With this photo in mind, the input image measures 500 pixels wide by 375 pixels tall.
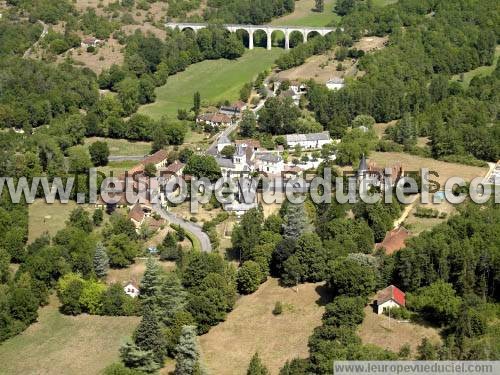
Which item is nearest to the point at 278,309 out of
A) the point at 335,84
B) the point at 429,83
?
the point at 335,84

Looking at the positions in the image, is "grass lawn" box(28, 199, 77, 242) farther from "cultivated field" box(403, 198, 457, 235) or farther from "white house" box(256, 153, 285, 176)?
"cultivated field" box(403, 198, 457, 235)

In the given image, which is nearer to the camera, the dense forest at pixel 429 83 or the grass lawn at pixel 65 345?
the grass lawn at pixel 65 345

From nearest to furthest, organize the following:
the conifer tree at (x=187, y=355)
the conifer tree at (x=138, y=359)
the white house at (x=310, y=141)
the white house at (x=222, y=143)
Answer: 1. the conifer tree at (x=187, y=355)
2. the conifer tree at (x=138, y=359)
3. the white house at (x=222, y=143)
4. the white house at (x=310, y=141)

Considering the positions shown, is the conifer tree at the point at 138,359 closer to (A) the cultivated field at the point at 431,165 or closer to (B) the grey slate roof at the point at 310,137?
(A) the cultivated field at the point at 431,165

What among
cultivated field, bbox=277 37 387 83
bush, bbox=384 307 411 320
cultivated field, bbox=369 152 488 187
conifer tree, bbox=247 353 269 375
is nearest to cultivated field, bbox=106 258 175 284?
conifer tree, bbox=247 353 269 375

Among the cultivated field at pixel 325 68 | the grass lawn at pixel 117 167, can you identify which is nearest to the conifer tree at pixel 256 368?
the grass lawn at pixel 117 167

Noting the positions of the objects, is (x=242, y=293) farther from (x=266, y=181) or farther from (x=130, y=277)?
(x=266, y=181)

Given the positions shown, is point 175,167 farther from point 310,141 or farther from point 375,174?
point 375,174

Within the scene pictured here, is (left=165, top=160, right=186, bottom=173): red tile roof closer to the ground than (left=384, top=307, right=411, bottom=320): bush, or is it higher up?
higher up
